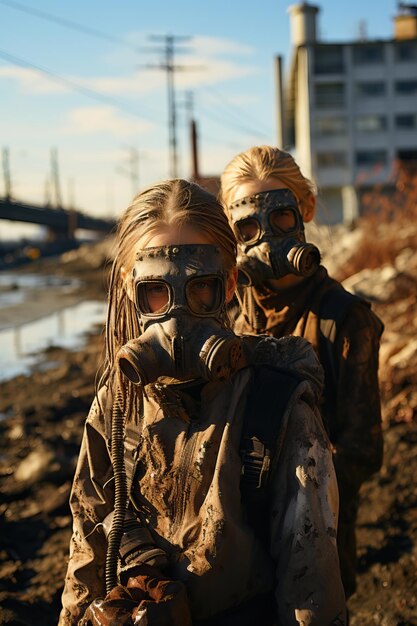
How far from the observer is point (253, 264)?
11.6 ft

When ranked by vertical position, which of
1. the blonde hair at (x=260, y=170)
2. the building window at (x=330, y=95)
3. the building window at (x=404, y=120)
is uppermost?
the building window at (x=330, y=95)

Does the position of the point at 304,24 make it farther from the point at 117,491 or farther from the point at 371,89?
the point at 117,491

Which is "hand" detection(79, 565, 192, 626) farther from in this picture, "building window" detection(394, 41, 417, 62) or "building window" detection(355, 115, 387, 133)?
"building window" detection(394, 41, 417, 62)

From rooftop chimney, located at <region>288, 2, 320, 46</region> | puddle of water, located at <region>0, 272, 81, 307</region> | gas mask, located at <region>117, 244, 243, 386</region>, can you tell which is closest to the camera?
gas mask, located at <region>117, 244, 243, 386</region>

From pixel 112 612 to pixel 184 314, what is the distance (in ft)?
2.41

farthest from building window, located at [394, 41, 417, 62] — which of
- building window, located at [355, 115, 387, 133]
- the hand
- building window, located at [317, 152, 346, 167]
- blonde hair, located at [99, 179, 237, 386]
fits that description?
the hand

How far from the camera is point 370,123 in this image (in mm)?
68438

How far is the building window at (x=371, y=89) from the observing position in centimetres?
6844

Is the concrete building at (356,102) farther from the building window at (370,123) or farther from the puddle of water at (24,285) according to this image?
the puddle of water at (24,285)

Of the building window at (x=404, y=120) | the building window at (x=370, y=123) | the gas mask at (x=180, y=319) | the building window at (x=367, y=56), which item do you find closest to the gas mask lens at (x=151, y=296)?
the gas mask at (x=180, y=319)

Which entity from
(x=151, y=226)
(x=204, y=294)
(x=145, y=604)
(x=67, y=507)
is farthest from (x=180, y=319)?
(x=67, y=507)

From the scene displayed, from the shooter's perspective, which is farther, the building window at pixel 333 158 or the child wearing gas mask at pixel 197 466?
the building window at pixel 333 158

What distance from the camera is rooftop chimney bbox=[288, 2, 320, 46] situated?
214 ft

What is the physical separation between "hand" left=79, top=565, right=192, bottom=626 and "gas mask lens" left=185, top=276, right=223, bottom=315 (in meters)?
0.66
